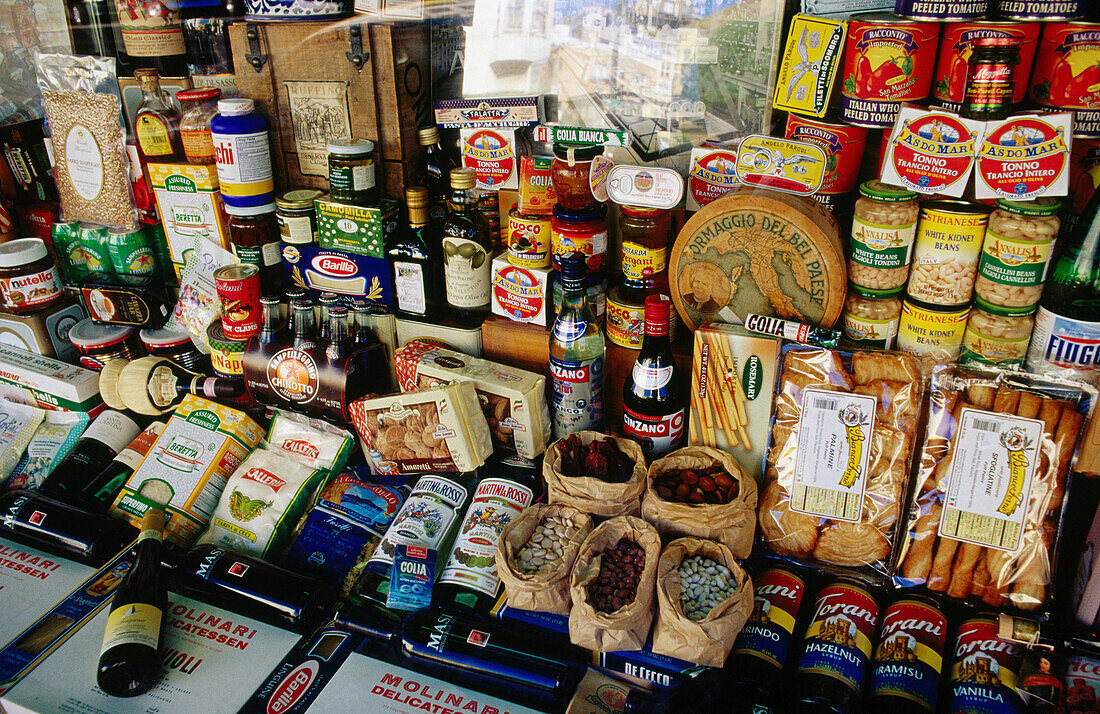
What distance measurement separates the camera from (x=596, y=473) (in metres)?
1.65

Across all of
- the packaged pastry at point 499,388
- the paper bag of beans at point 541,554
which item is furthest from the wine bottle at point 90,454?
the paper bag of beans at point 541,554

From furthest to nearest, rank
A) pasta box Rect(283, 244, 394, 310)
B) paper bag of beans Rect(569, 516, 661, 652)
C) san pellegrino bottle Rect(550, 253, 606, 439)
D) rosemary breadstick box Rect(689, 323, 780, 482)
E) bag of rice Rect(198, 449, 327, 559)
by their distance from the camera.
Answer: pasta box Rect(283, 244, 394, 310) → bag of rice Rect(198, 449, 327, 559) → san pellegrino bottle Rect(550, 253, 606, 439) → rosemary breadstick box Rect(689, 323, 780, 482) → paper bag of beans Rect(569, 516, 661, 652)

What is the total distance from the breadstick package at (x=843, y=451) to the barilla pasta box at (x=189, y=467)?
1.52 m

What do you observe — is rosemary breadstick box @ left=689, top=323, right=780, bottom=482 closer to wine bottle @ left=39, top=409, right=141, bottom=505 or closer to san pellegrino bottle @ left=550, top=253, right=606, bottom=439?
san pellegrino bottle @ left=550, top=253, right=606, bottom=439

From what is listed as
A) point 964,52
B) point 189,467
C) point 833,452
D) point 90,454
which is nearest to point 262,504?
point 189,467

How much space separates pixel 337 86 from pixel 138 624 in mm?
1459

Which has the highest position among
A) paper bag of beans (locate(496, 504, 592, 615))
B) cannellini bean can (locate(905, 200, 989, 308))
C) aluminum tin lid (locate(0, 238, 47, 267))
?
cannellini bean can (locate(905, 200, 989, 308))

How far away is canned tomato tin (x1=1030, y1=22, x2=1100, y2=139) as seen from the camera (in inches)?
50.2

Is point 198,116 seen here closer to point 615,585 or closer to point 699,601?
point 615,585

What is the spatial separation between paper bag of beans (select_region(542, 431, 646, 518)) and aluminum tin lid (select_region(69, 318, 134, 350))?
5.31 ft

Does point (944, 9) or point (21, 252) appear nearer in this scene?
point (944, 9)

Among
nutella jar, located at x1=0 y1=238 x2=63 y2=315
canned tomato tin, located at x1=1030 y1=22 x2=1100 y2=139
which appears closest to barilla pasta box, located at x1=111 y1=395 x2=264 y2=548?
nutella jar, located at x1=0 y1=238 x2=63 y2=315

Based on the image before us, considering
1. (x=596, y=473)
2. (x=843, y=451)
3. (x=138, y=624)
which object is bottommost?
(x=138, y=624)

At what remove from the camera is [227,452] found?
6.75ft
